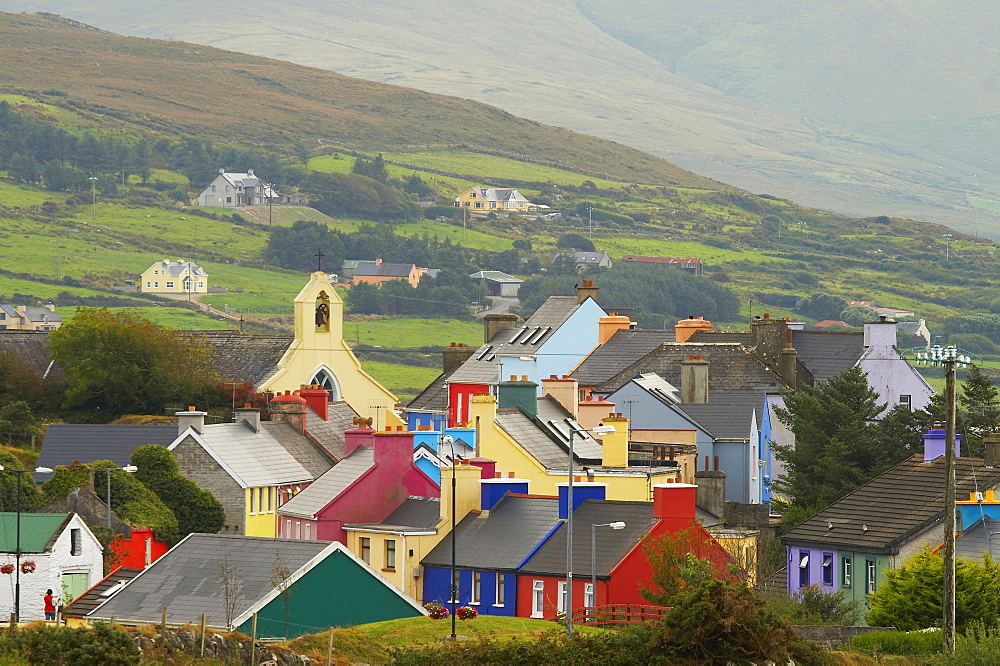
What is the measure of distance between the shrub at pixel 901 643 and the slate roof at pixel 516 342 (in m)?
55.0

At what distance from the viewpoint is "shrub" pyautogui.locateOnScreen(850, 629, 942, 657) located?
3725cm

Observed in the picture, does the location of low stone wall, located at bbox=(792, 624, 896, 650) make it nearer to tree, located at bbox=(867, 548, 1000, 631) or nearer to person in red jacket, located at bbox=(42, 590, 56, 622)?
tree, located at bbox=(867, 548, 1000, 631)

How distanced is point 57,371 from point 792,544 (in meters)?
52.1

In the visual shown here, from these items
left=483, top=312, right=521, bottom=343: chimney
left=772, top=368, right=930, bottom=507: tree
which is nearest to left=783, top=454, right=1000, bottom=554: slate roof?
left=772, top=368, right=930, bottom=507: tree

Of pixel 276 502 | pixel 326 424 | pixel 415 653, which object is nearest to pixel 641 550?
pixel 415 653

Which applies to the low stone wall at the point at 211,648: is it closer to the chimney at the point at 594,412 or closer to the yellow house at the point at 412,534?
the yellow house at the point at 412,534

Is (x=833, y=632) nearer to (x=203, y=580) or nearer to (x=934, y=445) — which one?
(x=934, y=445)

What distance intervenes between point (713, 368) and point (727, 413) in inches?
380

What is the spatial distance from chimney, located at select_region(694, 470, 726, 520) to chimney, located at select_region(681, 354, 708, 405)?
43.4 feet

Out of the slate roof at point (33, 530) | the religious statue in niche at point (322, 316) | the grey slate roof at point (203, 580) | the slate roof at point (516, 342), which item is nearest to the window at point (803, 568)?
the grey slate roof at point (203, 580)

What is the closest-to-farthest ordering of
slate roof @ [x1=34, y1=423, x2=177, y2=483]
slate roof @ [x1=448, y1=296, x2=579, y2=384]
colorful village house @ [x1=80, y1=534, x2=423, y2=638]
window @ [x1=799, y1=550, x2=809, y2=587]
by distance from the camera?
1. colorful village house @ [x1=80, y1=534, x2=423, y2=638]
2. window @ [x1=799, y1=550, x2=809, y2=587]
3. slate roof @ [x1=34, y1=423, x2=177, y2=483]
4. slate roof @ [x1=448, y1=296, x2=579, y2=384]

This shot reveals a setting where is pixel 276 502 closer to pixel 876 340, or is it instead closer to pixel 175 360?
pixel 175 360

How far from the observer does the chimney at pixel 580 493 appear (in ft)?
151

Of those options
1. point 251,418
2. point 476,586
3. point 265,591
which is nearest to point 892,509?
point 476,586
